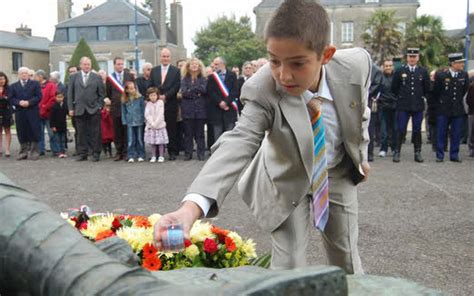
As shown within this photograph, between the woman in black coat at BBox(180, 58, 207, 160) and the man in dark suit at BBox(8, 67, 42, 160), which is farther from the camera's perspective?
the man in dark suit at BBox(8, 67, 42, 160)

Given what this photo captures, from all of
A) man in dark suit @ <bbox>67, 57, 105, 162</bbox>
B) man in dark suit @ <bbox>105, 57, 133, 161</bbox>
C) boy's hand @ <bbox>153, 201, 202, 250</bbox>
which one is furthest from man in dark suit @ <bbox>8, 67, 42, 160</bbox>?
boy's hand @ <bbox>153, 201, 202, 250</bbox>

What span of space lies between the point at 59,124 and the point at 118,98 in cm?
166

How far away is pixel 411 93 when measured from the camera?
34.8 ft

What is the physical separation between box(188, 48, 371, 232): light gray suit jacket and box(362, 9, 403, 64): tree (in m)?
39.9

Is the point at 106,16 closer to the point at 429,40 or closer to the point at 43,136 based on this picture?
the point at 429,40

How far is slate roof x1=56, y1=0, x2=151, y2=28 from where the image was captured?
50053 mm

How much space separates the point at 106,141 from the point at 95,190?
4315 millimetres

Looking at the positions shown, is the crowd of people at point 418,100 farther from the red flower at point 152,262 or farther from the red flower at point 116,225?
the red flower at point 152,262

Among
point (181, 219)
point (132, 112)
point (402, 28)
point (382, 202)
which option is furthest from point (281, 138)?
point (402, 28)

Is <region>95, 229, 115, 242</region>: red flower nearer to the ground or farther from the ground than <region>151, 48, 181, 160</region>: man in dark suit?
nearer to the ground

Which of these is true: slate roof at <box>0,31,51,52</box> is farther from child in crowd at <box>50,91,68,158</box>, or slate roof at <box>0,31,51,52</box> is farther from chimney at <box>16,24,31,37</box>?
child in crowd at <box>50,91,68,158</box>

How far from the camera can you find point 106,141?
12289 millimetres

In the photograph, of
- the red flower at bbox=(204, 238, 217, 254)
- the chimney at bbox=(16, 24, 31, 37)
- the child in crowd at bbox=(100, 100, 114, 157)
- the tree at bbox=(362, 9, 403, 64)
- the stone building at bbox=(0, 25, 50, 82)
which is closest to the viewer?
the red flower at bbox=(204, 238, 217, 254)

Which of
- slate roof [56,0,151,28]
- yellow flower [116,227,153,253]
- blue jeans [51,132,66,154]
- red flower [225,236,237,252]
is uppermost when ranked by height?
slate roof [56,0,151,28]
